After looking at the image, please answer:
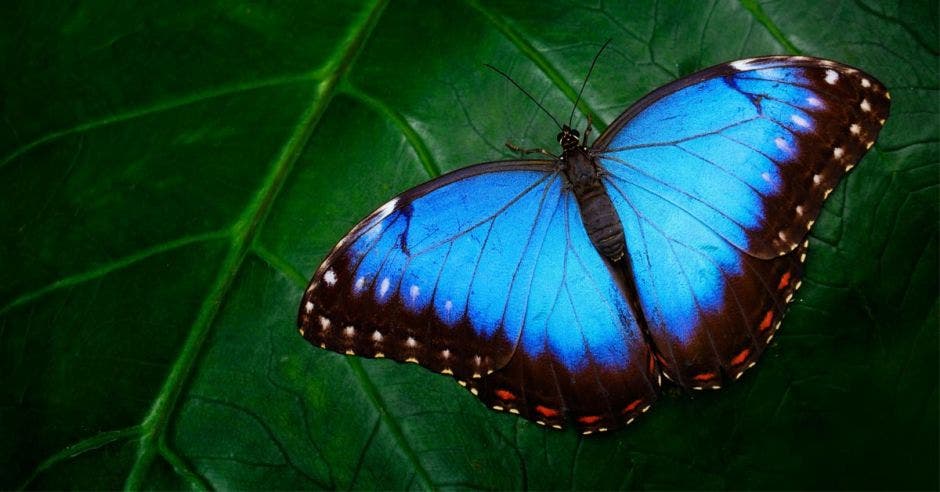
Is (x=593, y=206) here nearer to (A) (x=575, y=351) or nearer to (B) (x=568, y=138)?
(B) (x=568, y=138)

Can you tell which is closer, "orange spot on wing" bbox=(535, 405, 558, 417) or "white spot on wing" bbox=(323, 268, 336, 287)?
"white spot on wing" bbox=(323, 268, 336, 287)

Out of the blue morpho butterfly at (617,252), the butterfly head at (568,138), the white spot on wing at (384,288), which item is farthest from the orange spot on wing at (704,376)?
the white spot on wing at (384,288)

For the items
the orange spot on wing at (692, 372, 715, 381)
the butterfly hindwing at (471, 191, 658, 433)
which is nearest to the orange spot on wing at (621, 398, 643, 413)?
the butterfly hindwing at (471, 191, 658, 433)

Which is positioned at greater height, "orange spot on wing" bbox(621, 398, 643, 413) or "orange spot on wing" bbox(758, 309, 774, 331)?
"orange spot on wing" bbox(758, 309, 774, 331)

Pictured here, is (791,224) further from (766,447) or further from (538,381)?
(538,381)

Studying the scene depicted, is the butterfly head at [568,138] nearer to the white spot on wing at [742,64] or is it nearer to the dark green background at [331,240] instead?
the dark green background at [331,240]

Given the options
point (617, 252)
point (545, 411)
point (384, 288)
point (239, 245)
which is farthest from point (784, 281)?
point (239, 245)

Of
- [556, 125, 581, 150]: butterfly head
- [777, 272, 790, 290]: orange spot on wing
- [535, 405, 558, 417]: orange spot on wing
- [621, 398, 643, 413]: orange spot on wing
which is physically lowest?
[535, 405, 558, 417]: orange spot on wing

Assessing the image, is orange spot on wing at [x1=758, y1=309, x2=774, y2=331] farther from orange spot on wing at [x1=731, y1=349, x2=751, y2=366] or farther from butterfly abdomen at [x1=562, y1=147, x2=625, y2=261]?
butterfly abdomen at [x1=562, y1=147, x2=625, y2=261]
